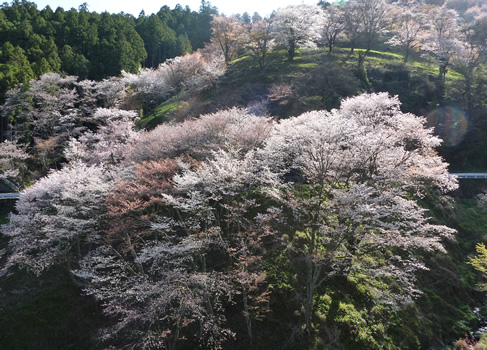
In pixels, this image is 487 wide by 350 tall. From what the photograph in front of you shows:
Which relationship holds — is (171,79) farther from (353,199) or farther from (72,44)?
(353,199)

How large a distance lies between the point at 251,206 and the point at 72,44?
165 feet

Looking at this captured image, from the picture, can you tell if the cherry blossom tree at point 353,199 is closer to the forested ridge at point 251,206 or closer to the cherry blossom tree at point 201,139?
the forested ridge at point 251,206

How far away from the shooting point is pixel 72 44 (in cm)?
4731

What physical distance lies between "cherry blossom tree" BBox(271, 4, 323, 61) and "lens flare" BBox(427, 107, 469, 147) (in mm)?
23450

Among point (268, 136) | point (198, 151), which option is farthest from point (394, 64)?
point (198, 151)

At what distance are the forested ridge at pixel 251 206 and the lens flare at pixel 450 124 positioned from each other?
26 cm

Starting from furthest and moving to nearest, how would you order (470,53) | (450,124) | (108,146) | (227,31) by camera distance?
(227,31) < (470,53) < (450,124) < (108,146)

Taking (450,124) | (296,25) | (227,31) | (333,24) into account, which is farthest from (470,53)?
(227,31)

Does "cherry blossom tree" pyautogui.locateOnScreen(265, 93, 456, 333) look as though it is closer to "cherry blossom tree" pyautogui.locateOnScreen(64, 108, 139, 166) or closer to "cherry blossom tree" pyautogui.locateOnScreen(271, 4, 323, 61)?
"cherry blossom tree" pyautogui.locateOnScreen(64, 108, 139, 166)

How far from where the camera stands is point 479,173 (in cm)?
2791

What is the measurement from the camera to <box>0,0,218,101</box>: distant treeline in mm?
37281

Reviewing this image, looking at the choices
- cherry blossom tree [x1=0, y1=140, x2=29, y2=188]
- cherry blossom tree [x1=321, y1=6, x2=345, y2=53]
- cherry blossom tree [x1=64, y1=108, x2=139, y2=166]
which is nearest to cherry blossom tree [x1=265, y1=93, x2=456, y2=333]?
cherry blossom tree [x1=64, y1=108, x2=139, y2=166]

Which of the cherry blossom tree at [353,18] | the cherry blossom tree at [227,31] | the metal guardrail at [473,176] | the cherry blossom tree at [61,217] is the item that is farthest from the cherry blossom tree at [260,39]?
the cherry blossom tree at [61,217]

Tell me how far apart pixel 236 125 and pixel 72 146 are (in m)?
19.8
